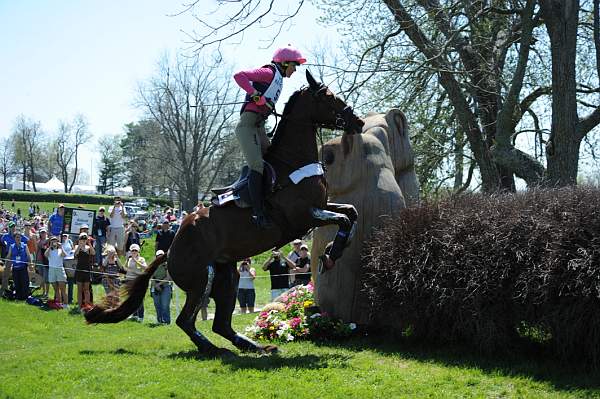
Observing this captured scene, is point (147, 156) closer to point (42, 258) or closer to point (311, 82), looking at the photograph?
point (42, 258)

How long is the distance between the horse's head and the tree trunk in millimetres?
5630

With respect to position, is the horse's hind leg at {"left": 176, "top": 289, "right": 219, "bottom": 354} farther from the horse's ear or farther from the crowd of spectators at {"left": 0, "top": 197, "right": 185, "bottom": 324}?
the crowd of spectators at {"left": 0, "top": 197, "right": 185, "bottom": 324}

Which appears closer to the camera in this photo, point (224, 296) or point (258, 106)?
point (258, 106)

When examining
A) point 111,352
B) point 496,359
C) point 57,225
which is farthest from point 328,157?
point 57,225

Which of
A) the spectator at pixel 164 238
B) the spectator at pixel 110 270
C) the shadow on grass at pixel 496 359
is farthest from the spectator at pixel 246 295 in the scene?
the shadow on grass at pixel 496 359

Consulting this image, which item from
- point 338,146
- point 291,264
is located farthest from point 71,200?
point 338,146

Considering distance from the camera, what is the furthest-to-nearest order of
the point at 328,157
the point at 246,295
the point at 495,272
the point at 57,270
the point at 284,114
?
the point at 57,270 < the point at 246,295 < the point at 328,157 < the point at 284,114 < the point at 495,272

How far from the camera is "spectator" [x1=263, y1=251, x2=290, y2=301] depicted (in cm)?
1436

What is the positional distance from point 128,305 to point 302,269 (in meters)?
6.29

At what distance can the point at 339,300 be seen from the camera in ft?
27.3

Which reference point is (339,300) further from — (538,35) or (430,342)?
(538,35)

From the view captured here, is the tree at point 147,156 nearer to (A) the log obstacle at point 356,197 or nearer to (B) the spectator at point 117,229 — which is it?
(B) the spectator at point 117,229

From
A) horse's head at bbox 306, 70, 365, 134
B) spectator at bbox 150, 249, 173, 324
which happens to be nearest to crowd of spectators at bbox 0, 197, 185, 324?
spectator at bbox 150, 249, 173, 324

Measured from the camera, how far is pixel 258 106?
735 centimetres
